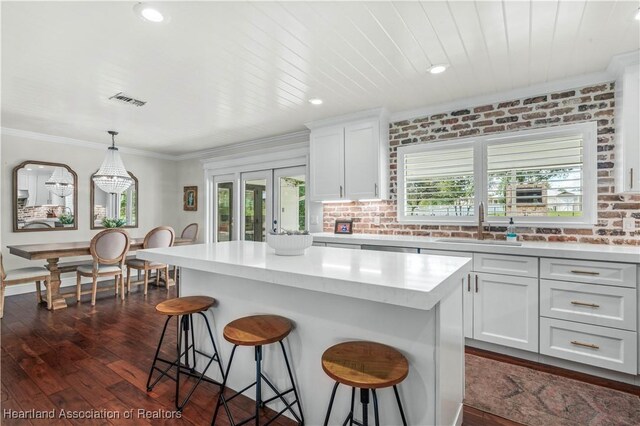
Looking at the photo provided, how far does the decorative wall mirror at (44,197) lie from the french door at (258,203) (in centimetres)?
232

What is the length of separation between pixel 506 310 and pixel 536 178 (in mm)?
1385

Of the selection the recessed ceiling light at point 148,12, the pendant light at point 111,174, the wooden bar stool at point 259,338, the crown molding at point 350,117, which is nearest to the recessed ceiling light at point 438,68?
the crown molding at point 350,117

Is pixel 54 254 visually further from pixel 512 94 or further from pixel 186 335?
pixel 512 94

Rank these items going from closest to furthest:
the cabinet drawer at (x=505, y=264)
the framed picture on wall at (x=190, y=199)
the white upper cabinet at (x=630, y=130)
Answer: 1. the white upper cabinet at (x=630, y=130)
2. the cabinet drawer at (x=505, y=264)
3. the framed picture on wall at (x=190, y=199)

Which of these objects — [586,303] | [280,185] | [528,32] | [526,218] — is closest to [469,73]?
[528,32]

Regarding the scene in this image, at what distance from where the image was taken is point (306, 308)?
182 centimetres

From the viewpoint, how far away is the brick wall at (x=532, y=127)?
2770 millimetres

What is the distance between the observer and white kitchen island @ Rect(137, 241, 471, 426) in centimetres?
139

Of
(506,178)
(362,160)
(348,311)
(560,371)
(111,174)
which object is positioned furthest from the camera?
(111,174)

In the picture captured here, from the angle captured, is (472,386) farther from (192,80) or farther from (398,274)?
(192,80)

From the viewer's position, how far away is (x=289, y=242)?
6.73 feet

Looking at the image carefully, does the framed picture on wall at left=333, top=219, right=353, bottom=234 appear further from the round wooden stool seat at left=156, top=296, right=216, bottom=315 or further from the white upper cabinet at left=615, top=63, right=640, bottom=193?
the white upper cabinet at left=615, top=63, right=640, bottom=193

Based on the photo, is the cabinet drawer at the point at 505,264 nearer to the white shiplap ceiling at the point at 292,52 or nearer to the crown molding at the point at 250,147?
the white shiplap ceiling at the point at 292,52

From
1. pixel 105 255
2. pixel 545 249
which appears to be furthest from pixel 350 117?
pixel 105 255
